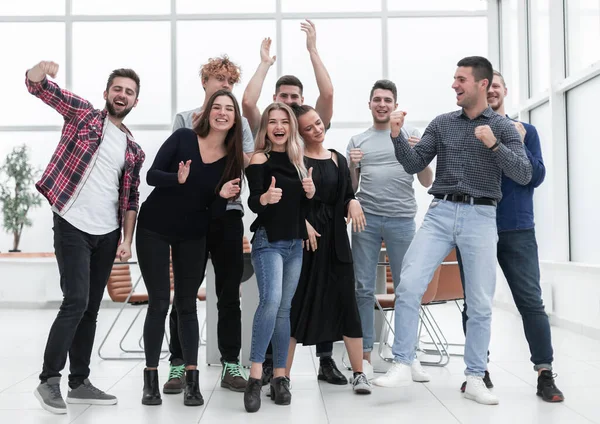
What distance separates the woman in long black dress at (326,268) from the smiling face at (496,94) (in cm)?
82

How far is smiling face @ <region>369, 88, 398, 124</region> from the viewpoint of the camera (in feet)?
13.1

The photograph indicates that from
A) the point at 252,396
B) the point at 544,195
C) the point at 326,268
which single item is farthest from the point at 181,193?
the point at 544,195

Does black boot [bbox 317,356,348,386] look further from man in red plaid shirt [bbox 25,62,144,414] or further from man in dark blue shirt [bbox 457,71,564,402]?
man in red plaid shirt [bbox 25,62,144,414]

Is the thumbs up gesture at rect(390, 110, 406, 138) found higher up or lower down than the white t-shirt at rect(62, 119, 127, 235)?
higher up

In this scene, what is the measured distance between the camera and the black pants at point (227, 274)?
3424mm

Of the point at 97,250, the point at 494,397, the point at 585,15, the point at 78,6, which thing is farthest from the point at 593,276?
the point at 78,6

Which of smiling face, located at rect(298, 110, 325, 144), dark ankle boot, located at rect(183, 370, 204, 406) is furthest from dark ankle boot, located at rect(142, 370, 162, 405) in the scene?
smiling face, located at rect(298, 110, 325, 144)

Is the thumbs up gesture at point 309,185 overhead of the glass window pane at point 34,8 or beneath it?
beneath

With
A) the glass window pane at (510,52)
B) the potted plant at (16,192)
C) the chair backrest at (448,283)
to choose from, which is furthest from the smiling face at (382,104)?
the potted plant at (16,192)

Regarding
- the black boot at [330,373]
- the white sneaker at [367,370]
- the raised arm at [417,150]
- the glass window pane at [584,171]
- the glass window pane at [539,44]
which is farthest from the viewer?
the glass window pane at [539,44]

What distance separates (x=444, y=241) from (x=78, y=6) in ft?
25.2

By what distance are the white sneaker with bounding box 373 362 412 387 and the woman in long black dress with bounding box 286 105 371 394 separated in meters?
0.34

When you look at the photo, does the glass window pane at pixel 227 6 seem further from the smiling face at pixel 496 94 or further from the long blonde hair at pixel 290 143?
the long blonde hair at pixel 290 143

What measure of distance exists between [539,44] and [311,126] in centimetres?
508
